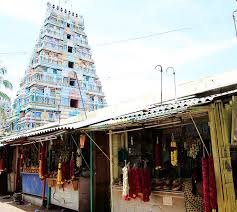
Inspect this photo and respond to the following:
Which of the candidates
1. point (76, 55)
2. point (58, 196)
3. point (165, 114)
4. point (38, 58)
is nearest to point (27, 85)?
point (38, 58)

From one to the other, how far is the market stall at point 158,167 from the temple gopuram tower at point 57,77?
20.7 meters

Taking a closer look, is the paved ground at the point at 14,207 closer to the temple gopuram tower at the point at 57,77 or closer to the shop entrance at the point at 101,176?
the shop entrance at the point at 101,176

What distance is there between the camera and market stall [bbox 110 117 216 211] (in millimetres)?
5957

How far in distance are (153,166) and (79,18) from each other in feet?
102

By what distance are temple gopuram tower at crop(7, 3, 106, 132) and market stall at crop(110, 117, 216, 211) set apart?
20.7 meters

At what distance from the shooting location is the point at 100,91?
111 ft

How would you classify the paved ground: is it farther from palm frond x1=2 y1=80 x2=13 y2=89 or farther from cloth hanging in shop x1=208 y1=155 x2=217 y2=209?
cloth hanging in shop x1=208 y1=155 x2=217 y2=209

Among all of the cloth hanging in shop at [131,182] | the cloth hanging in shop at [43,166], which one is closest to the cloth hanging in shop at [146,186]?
the cloth hanging in shop at [131,182]

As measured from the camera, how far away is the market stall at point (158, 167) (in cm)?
596

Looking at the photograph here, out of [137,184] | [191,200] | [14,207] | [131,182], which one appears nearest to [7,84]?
[14,207]

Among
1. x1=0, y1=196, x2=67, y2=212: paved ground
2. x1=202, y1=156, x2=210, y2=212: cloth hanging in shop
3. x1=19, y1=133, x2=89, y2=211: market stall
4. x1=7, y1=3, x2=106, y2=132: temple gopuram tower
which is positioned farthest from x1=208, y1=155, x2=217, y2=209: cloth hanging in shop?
x1=7, y1=3, x2=106, y2=132: temple gopuram tower

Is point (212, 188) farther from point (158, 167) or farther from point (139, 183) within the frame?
point (158, 167)

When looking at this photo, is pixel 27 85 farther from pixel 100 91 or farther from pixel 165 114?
pixel 165 114

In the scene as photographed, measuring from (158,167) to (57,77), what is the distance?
996 inches
